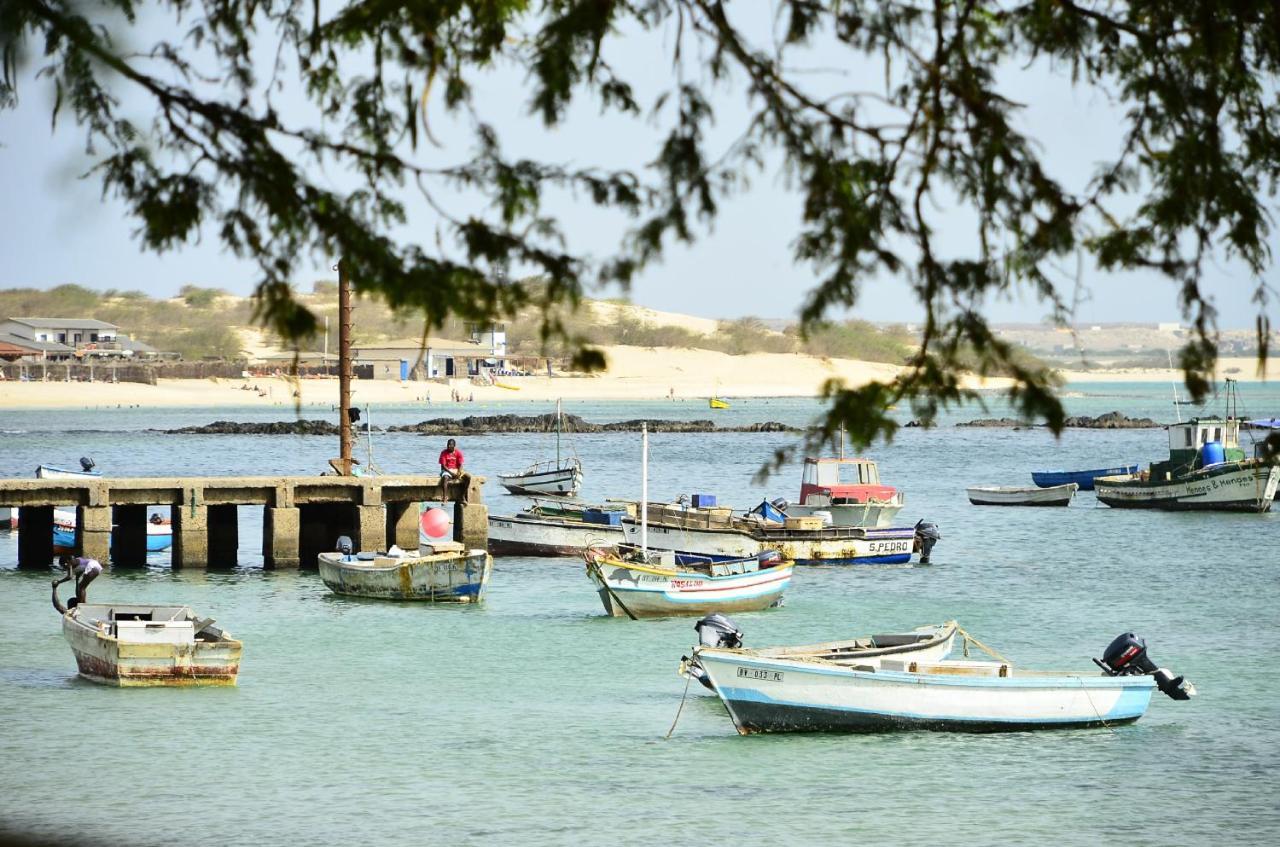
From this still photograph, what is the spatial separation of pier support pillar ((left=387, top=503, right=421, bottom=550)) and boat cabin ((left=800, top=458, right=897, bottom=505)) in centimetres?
1175

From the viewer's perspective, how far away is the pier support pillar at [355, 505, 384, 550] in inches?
1459

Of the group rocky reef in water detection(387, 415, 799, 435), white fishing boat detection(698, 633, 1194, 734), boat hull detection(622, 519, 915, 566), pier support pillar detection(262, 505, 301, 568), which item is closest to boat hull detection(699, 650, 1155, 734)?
white fishing boat detection(698, 633, 1194, 734)

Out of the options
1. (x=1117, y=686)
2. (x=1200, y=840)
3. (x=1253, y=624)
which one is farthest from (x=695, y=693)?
(x=1253, y=624)

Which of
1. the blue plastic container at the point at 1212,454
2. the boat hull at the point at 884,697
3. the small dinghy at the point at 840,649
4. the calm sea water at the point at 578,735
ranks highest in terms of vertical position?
the blue plastic container at the point at 1212,454

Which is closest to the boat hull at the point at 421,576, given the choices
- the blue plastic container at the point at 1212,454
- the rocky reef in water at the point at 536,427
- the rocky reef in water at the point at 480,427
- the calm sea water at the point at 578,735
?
the calm sea water at the point at 578,735

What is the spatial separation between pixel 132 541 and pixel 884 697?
77.4 feet

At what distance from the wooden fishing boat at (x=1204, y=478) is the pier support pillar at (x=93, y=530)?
36.2 m

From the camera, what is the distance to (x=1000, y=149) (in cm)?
952

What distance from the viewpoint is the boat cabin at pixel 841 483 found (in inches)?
1826

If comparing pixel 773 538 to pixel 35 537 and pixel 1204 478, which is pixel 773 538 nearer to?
pixel 35 537

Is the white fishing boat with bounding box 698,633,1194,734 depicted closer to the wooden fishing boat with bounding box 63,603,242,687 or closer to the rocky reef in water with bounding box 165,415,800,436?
the wooden fishing boat with bounding box 63,603,242,687

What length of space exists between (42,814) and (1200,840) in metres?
12.5

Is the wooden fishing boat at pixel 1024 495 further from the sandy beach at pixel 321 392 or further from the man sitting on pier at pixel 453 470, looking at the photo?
the sandy beach at pixel 321 392

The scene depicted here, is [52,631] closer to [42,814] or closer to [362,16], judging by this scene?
[42,814]
